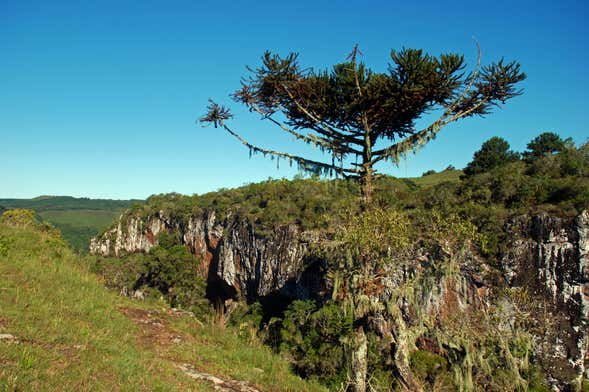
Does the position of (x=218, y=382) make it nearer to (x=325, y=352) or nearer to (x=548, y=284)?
(x=325, y=352)

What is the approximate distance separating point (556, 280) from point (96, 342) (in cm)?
2176

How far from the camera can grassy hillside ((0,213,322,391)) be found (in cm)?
455

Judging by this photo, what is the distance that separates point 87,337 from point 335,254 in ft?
14.9

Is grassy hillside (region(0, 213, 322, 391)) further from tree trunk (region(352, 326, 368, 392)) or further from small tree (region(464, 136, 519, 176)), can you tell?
small tree (region(464, 136, 519, 176))

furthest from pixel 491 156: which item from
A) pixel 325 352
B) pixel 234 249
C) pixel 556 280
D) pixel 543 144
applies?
pixel 325 352

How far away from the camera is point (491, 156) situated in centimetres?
4562

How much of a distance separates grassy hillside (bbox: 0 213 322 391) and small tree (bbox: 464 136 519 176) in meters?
43.8

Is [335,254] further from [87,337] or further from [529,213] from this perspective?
[529,213]

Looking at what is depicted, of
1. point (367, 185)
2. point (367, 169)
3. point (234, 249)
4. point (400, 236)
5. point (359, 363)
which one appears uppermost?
point (367, 169)

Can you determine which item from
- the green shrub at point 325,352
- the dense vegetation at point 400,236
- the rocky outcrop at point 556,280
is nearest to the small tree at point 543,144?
the dense vegetation at point 400,236

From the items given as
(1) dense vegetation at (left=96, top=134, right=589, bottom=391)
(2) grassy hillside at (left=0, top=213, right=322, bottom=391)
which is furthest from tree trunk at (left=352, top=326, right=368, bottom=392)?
(2) grassy hillside at (left=0, top=213, right=322, bottom=391)

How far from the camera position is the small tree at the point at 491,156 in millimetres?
45188

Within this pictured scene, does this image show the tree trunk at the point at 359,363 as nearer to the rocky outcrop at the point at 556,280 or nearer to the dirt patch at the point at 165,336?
the dirt patch at the point at 165,336

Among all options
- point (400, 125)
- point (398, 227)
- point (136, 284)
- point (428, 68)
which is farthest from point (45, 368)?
point (136, 284)
